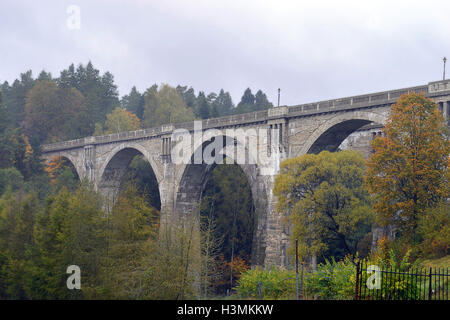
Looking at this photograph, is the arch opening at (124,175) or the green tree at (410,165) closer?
the green tree at (410,165)

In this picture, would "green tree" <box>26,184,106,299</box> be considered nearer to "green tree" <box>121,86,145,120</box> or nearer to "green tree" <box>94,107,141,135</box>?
"green tree" <box>94,107,141,135</box>

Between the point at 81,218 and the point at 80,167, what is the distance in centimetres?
3791

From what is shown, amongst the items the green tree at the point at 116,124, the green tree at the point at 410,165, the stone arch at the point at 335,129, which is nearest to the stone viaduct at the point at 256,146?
the stone arch at the point at 335,129

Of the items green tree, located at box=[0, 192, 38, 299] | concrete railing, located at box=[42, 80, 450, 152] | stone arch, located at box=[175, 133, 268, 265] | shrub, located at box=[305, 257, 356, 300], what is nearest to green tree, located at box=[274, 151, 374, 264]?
concrete railing, located at box=[42, 80, 450, 152]

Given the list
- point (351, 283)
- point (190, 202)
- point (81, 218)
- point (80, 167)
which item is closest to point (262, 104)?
point (80, 167)

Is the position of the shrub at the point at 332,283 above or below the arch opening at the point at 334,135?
below

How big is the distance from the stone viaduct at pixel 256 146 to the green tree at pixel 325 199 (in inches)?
137

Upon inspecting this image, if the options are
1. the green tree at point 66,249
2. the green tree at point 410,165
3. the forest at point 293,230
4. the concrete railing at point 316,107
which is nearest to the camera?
the forest at point 293,230

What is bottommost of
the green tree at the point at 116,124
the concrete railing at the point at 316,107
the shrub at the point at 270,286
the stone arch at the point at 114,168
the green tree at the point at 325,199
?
the shrub at the point at 270,286

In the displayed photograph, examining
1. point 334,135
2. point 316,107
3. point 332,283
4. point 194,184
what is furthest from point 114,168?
point 332,283

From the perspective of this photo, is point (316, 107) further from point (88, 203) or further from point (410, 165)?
point (88, 203)

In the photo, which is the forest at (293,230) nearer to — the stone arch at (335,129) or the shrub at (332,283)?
the shrub at (332,283)

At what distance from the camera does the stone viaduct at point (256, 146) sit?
3306 cm
